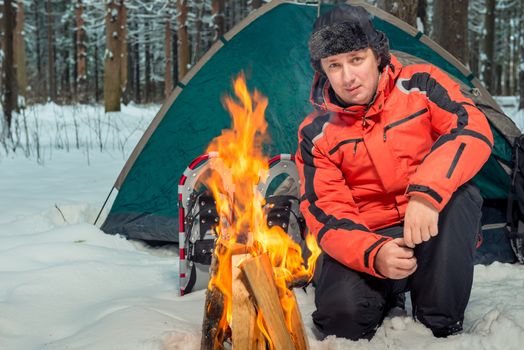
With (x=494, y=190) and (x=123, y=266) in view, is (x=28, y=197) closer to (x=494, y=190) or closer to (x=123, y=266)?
(x=123, y=266)

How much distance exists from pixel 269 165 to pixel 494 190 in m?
1.63

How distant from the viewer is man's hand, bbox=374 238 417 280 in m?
1.84

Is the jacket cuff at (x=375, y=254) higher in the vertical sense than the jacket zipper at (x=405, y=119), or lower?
lower

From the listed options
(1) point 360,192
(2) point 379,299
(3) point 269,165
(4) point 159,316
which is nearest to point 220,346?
(4) point 159,316

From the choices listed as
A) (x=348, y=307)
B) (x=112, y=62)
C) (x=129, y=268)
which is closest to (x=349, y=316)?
(x=348, y=307)

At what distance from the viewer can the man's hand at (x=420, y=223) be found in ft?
5.94

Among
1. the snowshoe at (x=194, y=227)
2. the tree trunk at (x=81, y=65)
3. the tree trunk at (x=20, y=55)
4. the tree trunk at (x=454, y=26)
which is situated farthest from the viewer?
the tree trunk at (x=81, y=65)

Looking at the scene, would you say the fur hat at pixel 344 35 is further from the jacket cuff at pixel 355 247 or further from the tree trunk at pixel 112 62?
the tree trunk at pixel 112 62

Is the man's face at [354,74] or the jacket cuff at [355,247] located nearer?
the jacket cuff at [355,247]

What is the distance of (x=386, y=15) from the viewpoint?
3320 mm

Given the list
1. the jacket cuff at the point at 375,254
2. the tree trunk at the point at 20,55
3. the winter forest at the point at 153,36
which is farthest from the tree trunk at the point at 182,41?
the jacket cuff at the point at 375,254

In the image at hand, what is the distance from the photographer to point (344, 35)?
1.98 meters

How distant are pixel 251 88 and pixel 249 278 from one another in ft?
6.89

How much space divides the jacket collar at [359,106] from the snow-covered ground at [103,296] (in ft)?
2.88
